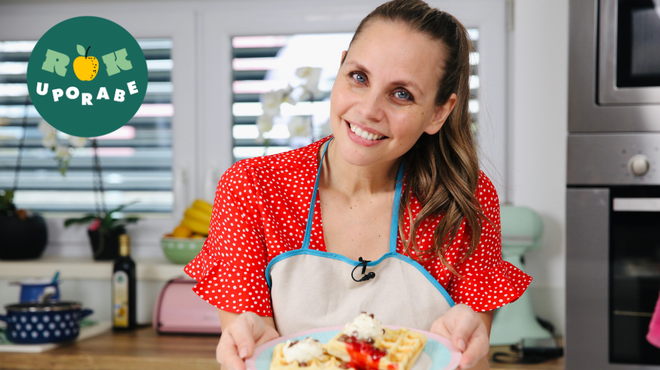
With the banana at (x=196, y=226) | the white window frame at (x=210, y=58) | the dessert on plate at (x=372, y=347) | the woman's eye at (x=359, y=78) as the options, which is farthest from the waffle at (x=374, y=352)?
the white window frame at (x=210, y=58)

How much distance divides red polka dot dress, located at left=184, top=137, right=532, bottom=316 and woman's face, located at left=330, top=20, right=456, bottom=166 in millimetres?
193

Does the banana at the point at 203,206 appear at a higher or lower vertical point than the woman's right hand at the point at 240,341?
higher

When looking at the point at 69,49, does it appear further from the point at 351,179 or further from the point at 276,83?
the point at 276,83

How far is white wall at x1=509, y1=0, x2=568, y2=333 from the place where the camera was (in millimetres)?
1921

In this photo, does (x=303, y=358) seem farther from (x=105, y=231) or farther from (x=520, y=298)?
(x=105, y=231)

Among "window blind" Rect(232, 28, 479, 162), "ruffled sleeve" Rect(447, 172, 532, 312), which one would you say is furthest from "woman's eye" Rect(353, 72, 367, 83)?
"window blind" Rect(232, 28, 479, 162)

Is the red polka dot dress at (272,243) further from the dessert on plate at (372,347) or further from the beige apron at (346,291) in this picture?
the dessert on plate at (372,347)

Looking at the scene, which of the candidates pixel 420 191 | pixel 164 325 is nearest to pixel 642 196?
pixel 420 191

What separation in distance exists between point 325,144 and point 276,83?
109cm

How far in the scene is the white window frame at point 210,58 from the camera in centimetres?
220

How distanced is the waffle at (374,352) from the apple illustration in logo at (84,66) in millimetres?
708

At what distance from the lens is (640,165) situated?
1468 millimetres

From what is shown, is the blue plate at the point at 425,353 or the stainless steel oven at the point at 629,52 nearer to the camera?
the blue plate at the point at 425,353

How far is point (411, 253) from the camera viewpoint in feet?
3.78
